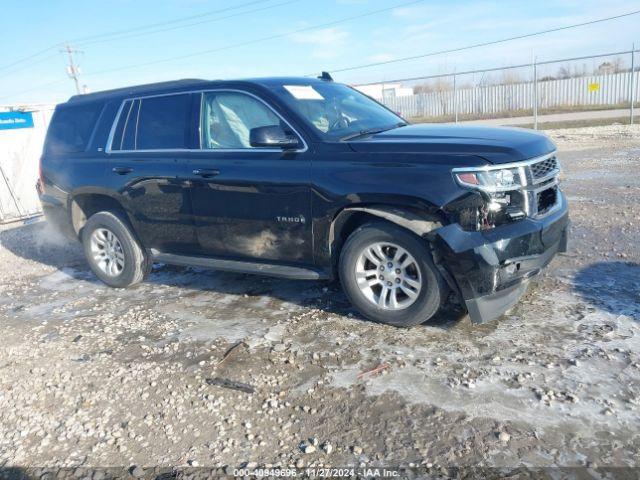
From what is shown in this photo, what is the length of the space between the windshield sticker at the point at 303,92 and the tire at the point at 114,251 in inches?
92.2

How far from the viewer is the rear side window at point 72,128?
239 inches

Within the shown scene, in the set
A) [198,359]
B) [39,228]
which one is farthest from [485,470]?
[39,228]

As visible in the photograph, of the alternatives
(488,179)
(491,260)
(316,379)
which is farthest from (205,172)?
(491,260)

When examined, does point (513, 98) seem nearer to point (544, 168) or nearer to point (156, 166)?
point (544, 168)

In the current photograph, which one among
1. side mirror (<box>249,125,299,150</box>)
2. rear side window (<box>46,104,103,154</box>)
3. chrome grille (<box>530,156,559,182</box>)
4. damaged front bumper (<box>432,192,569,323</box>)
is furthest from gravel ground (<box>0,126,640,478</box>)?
rear side window (<box>46,104,103,154</box>)

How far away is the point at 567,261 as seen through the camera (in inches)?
216

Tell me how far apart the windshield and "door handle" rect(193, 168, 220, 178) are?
2.93 ft

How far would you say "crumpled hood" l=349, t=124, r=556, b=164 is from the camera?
387 centimetres

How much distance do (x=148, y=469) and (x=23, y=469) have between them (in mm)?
729

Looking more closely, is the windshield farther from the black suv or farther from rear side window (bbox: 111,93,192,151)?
rear side window (bbox: 111,93,192,151)

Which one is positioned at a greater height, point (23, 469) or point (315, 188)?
point (315, 188)

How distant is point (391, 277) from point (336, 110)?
1733mm

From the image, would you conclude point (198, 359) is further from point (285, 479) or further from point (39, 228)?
point (39, 228)

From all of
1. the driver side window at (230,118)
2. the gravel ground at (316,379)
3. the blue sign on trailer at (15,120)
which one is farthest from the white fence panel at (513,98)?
the gravel ground at (316,379)
